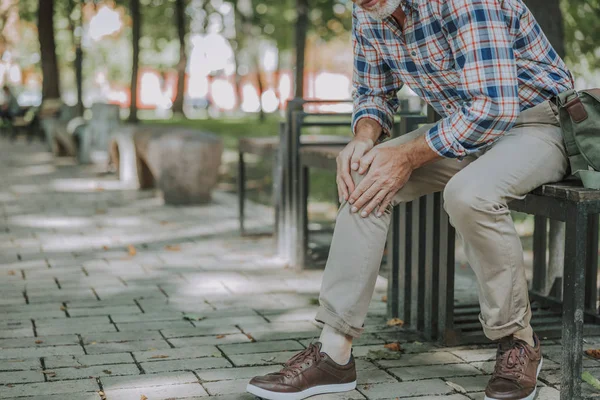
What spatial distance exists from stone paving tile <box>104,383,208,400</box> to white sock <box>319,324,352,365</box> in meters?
0.49

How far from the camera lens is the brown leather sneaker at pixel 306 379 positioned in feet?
10.4

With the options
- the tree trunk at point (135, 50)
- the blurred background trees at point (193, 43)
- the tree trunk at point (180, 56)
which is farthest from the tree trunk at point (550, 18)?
the tree trunk at point (180, 56)

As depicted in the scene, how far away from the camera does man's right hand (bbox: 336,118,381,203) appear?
3273 millimetres

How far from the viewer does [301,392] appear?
3.19 metres

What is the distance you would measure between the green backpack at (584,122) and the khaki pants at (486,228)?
120 mm

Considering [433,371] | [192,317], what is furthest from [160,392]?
[192,317]

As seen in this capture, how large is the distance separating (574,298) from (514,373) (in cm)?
35

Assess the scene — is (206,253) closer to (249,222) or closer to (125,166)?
(249,222)

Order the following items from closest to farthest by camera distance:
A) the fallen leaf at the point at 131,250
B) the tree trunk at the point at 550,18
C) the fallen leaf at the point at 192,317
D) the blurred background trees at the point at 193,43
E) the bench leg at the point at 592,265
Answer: the bench leg at the point at 592,265 < the fallen leaf at the point at 192,317 < the fallen leaf at the point at 131,250 < the tree trunk at the point at 550,18 < the blurred background trees at the point at 193,43

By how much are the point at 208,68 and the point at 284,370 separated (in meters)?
50.1

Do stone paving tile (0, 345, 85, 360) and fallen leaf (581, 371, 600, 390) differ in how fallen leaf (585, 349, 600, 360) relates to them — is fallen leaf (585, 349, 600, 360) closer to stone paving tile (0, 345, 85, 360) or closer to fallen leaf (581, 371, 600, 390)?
fallen leaf (581, 371, 600, 390)

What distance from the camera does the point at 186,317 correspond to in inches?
177

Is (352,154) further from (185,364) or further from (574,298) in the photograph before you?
(185,364)

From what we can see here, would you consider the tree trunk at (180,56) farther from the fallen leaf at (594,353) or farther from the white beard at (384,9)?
the white beard at (384,9)
